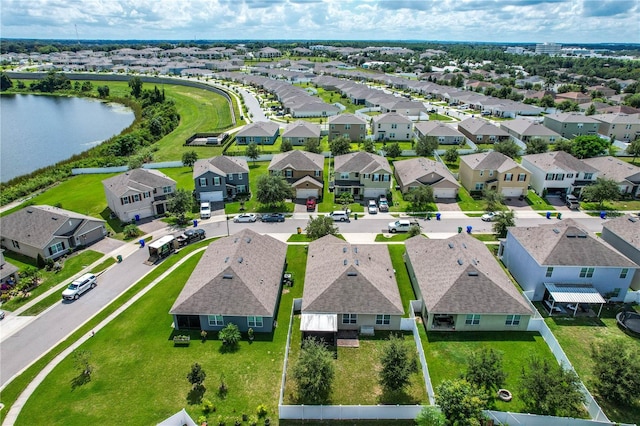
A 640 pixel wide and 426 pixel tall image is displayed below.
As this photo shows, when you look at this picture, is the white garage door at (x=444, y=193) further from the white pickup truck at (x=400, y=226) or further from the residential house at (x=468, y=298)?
the residential house at (x=468, y=298)

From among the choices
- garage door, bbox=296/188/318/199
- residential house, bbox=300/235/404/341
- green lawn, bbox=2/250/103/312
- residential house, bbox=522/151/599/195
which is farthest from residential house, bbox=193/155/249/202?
residential house, bbox=522/151/599/195

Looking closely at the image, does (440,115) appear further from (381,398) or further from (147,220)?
(381,398)

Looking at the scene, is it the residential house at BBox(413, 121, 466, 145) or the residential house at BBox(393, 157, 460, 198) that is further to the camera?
the residential house at BBox(413, 121, 466, 145)

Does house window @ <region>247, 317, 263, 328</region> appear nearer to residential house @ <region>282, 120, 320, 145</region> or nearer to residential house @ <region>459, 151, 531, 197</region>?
residential house @ <region>459, 151, 531, 197</region>

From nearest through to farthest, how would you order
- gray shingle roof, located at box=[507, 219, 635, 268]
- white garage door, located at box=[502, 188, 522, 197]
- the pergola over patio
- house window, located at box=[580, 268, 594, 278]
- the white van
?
the pergola over patio
gray shingle roof, located at box=[507, 219, 635, 268]
house window, located at box=[580, 268, 594, 278]
the white van
white garage door, located at box=[502, 188, 522, 197]

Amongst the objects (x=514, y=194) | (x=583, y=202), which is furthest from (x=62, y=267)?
(x=583, y=202)

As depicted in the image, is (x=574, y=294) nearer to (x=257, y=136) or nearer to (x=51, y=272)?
(x=51, y=272)

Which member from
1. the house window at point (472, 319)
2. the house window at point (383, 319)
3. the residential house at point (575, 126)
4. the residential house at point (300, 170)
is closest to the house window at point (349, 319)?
the house window at point (383, 319)
